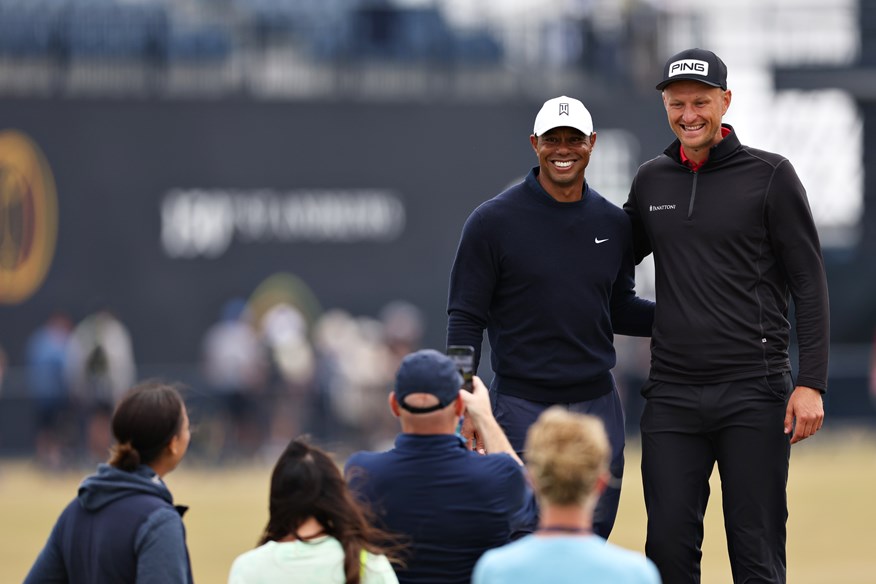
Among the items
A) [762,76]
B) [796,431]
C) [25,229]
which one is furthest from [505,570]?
[762,76]

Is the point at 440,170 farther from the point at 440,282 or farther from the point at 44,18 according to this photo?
the point at 44,18

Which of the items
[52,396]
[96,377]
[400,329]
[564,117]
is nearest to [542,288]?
[564,117]

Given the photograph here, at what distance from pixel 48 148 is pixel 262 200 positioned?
3362 millimetres

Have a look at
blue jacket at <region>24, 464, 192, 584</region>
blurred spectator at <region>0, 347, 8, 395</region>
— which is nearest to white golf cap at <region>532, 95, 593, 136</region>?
blue jacket at <region>24, 464, 192, 584</region>

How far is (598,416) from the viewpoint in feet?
20.0

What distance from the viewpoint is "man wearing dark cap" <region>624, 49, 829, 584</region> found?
19.1ft

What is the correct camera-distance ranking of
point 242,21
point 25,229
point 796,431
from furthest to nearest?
point 242,21 → point 25,229 → point 796,431

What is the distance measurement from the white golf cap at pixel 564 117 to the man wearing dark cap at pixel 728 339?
31cm

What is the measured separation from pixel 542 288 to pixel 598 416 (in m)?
0.54

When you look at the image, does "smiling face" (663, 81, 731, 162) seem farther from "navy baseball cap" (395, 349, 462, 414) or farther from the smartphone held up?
"navy baseball cap" (395, 349, 462, 414)

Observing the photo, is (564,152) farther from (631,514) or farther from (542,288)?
(631,514)

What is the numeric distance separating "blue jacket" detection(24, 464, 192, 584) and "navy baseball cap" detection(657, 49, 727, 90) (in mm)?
2443

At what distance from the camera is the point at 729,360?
5852 mm

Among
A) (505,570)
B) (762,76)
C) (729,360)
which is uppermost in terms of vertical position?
(762,76)
